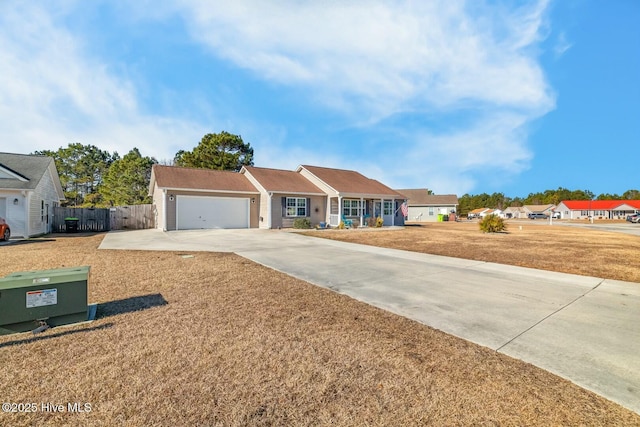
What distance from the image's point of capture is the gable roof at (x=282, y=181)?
21.6 meters

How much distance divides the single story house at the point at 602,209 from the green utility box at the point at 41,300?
9725 cm

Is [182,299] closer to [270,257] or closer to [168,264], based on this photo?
[168,264]

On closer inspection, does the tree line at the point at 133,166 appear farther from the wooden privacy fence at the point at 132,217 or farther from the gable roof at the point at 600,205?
the gable roof at the point at 600,205

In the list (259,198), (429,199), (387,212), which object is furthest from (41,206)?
(429,199)

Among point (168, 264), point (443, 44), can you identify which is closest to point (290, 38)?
point (443, 44)

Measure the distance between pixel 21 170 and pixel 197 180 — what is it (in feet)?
30.9

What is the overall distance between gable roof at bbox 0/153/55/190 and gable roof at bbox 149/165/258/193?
19.1ft

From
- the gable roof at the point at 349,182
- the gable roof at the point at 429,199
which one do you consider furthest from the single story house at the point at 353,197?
the gable roof at the point at 429,199

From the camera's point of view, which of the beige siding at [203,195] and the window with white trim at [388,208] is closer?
the beige siding at [203,195]

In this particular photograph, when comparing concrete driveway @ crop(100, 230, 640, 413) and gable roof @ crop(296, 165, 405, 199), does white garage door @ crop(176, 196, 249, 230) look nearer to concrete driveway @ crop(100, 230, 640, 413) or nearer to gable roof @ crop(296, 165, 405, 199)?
gable roof @ crop(296, 165, 405, 199)

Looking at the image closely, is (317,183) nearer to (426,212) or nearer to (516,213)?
(426,212)

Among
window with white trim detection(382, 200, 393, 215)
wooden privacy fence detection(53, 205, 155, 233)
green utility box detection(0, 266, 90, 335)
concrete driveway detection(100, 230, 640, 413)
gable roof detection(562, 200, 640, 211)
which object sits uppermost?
gable roof detection(562, 200, 640, 211)

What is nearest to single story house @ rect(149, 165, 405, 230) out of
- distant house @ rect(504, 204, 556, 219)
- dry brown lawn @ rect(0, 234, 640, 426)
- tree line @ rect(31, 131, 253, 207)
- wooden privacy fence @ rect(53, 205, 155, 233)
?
wooden privacy fence @ rect(53, 205, 155, 233)

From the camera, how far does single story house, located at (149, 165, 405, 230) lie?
19.0 m
